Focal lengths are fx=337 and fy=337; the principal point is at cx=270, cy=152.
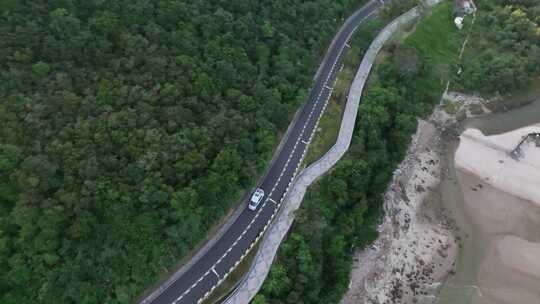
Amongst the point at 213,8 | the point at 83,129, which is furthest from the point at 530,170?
the point at 83,129

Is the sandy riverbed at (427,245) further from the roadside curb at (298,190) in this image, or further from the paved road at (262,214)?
the paved road at (262,214)

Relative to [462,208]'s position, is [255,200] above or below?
below

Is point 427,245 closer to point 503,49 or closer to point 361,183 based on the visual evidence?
point 361,183

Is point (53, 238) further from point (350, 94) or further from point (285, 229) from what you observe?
point (350, 94)

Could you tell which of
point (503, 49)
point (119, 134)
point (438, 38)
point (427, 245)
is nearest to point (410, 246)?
point (427, 245)

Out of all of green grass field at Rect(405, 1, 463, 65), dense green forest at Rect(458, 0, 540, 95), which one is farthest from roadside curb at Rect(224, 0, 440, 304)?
dense green forest at Rect(458, 0, 540, 95)

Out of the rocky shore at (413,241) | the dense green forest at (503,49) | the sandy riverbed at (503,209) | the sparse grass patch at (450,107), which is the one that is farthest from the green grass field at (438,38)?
the rocky shore at (413,241)

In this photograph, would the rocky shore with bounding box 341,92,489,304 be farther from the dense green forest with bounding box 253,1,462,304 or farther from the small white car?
the small white car
